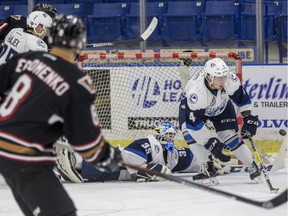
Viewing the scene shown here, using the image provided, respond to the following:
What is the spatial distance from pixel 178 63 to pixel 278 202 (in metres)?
4.40

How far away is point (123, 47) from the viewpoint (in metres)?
8.59

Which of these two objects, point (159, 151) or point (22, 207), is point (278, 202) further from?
point (159, 151)

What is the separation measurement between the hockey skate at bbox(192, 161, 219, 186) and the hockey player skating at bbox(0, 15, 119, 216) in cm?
323

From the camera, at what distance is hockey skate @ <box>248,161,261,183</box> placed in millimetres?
6668

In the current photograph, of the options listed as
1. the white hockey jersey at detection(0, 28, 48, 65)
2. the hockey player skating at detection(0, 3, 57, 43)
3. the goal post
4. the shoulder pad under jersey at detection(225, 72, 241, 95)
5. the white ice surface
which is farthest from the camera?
the goal post

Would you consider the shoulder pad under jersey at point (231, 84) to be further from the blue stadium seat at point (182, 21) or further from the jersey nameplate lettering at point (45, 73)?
the jersey nameplate lettering at point (45, 73)

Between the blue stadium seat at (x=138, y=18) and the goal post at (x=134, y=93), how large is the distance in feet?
2.17

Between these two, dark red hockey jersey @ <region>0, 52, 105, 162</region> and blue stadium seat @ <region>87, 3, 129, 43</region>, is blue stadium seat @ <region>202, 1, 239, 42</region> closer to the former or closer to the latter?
blue stadium seat @ <region>87, 3, 129, 43</region>

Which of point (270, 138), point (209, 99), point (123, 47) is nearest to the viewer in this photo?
point (209, 99)

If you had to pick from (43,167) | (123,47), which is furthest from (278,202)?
(123,47)

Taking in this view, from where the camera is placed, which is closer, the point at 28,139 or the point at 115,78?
the point at 28,139

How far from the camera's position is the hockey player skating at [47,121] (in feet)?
11.1

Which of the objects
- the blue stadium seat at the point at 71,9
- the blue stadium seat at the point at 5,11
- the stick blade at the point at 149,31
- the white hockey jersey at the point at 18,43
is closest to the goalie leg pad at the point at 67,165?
the white hockey jersey at the point at 18,43

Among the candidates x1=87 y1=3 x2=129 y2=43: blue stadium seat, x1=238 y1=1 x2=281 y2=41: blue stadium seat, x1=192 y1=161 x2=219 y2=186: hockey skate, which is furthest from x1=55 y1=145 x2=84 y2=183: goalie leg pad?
x1=87 y1=3 x2=129 y2=43: blue stadium seat
